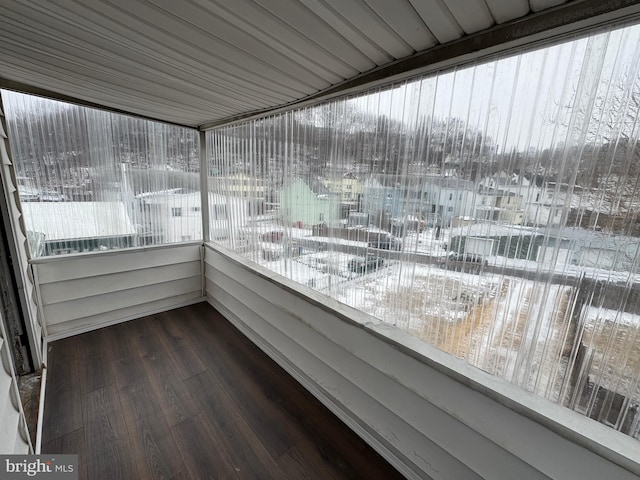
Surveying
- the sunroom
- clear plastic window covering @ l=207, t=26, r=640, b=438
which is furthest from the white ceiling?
clear plastic window covering @ l=207, t=26, r=640, b=438

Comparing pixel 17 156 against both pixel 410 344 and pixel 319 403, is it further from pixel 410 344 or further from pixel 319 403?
pixel 410 344

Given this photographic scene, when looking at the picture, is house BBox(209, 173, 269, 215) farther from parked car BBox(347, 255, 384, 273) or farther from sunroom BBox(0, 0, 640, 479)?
parked car BBox(347, 255, 384, 273)

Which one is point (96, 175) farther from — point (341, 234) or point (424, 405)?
point (424, 405)

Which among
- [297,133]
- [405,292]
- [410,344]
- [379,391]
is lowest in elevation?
[379,391]

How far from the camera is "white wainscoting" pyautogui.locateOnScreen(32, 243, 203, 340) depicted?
2.56 m

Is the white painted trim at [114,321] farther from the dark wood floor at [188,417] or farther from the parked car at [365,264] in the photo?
the parked car at [365,264]

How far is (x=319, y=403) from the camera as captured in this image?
197cm

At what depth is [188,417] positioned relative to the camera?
1.82 meters

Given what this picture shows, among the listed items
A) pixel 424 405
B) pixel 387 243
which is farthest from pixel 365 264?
pixel 424 405

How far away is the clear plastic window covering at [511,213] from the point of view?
84 cm

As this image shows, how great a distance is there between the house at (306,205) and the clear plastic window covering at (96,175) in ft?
5.52

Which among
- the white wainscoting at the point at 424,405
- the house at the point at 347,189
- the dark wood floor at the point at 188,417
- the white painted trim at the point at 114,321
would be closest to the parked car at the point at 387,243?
the house at the point at 347,189

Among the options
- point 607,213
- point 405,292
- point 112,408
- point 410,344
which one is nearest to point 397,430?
point 410,344

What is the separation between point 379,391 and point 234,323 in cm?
198
